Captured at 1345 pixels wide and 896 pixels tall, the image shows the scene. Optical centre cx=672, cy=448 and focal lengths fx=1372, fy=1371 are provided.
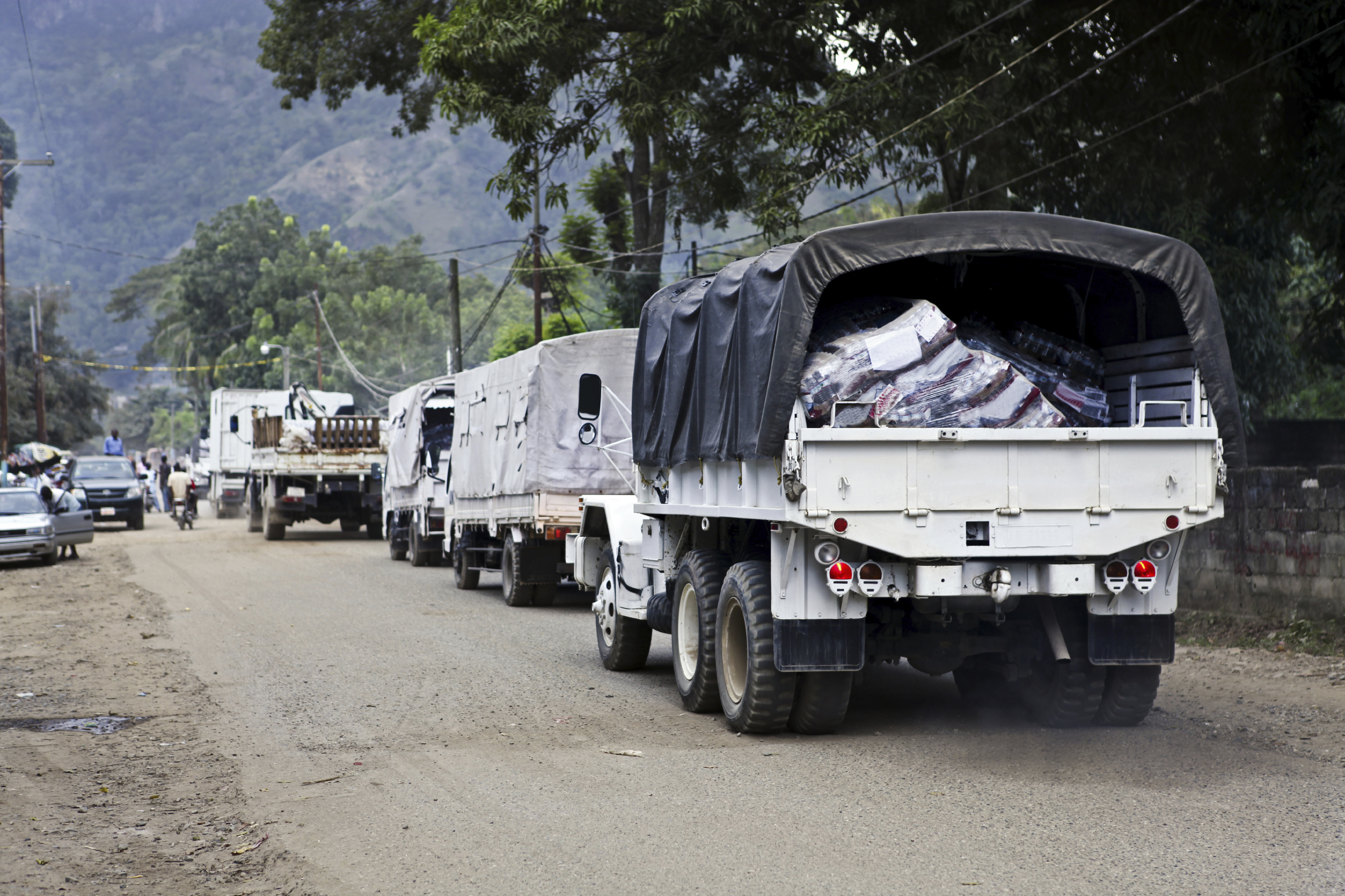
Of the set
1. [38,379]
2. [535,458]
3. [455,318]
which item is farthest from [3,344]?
[535,458]

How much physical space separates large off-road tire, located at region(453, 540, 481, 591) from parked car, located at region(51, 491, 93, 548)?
924cm

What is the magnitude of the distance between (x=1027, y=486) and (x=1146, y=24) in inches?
430

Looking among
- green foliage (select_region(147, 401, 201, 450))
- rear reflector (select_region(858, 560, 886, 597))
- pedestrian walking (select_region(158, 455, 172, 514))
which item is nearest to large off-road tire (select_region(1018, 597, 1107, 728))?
rear reflector (select_region(858, 560, 886, 597))

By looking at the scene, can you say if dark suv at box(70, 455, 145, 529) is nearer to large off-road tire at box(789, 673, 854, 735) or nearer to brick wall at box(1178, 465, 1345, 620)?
brick wall at box(1178, 465, 1345, 620)

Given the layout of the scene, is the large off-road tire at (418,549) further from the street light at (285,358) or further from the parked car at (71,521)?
the street light at (285,358)

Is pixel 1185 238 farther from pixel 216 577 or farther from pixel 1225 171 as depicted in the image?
pixel 216 577

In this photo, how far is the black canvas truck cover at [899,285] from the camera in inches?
308

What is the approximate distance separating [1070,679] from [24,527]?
20135 mm

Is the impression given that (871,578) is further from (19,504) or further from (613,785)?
(19,504)

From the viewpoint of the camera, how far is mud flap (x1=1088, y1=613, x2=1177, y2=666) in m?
8.05

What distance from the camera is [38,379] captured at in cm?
5697

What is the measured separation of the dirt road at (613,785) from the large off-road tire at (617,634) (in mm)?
164

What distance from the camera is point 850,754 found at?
7910 mm

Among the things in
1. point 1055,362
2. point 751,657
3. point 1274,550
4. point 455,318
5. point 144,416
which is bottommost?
point 751,657
